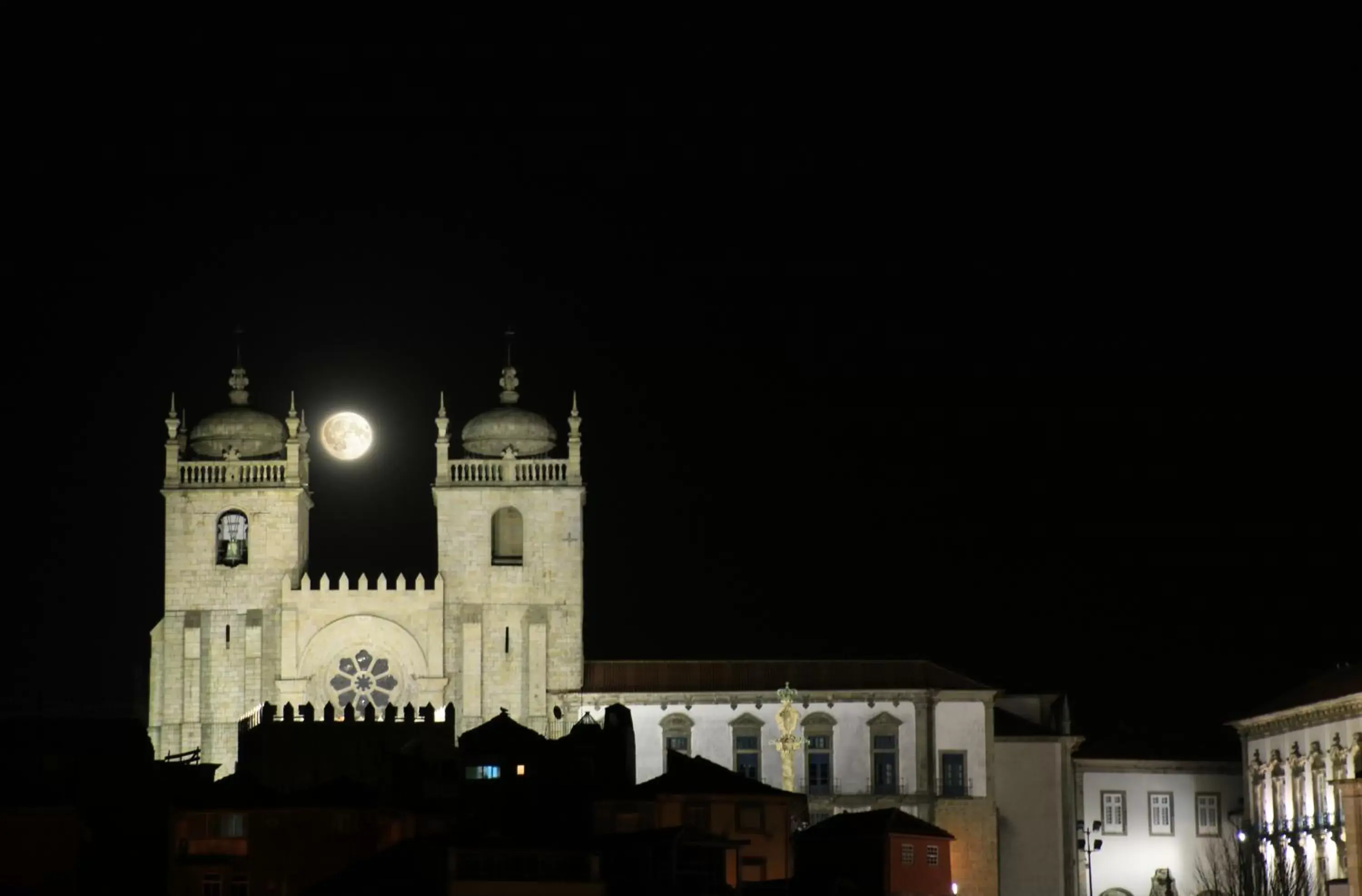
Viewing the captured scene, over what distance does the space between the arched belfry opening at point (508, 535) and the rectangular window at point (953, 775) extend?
14.9 meters

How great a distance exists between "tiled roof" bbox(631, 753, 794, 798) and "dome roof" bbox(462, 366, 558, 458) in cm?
1879

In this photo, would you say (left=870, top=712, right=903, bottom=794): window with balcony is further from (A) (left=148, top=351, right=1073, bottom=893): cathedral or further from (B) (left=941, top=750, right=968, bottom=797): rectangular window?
(B) (left=941, top=750, right=968, bottom=797): rectangular window

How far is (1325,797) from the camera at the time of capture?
111m

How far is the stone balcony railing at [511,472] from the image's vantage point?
11725cm

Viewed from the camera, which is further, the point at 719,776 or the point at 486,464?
the point at 486,464

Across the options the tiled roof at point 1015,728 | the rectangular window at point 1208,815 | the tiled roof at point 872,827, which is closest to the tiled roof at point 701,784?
the tiled roof at point 872,827

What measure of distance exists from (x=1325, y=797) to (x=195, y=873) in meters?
36.7

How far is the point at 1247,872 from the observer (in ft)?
352

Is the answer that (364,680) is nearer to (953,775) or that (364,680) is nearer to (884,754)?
(884,754)

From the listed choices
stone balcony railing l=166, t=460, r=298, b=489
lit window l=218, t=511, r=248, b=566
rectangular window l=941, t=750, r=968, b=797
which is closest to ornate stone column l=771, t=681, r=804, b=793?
rectangular window l=941, t=750, r=968, b=797

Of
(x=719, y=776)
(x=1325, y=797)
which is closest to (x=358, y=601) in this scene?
(x=719, y=776)

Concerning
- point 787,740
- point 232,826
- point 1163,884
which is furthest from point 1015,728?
point 232,826

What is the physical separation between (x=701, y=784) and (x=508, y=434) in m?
22.5

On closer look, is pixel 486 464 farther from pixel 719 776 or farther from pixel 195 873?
pixel 195 873
